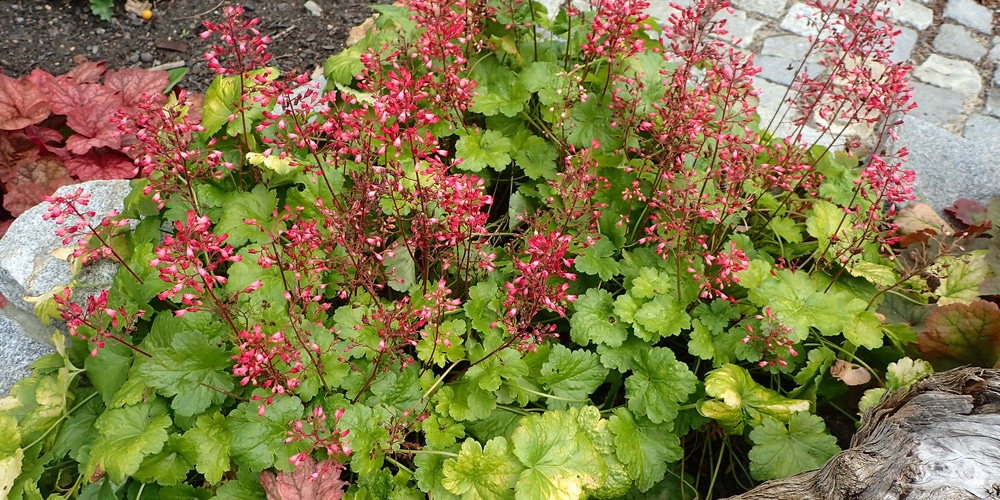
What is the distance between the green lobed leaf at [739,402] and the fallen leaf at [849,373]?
0.61 ft

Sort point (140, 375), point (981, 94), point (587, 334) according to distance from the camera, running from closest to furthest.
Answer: point (140, 375) → point (587, 334) → point (981, 94)

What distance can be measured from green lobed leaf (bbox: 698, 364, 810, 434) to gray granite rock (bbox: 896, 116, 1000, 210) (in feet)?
5.15

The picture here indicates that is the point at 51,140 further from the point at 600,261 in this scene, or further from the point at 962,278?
the point at 962,278

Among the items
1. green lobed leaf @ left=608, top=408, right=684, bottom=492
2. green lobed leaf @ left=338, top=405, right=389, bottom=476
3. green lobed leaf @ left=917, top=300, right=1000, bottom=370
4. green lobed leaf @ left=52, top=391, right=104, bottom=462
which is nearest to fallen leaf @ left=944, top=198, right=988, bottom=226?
green lobed leaf @ left=917, top=300, right=1000, bottom=370

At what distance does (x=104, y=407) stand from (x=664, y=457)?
195 cm

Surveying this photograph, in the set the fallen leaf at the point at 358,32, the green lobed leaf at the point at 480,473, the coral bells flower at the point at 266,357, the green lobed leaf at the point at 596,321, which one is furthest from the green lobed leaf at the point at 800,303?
the fallen leaf at the point at 358,32

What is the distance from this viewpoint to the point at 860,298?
8.59 ft

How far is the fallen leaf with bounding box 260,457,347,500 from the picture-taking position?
206 centimetres

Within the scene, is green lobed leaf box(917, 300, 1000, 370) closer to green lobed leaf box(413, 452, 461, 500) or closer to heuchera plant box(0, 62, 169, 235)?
green lobed leaf box(413, 452, 461, 500)

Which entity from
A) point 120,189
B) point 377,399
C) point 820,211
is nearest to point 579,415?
point 377,399

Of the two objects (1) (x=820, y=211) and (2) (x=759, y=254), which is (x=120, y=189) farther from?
(1) (x=820, y=211)

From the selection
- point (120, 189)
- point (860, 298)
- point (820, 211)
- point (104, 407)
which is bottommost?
point (104, 407)

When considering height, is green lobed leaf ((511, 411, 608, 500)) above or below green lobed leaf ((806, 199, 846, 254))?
below

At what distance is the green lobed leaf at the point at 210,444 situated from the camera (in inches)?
84.5
